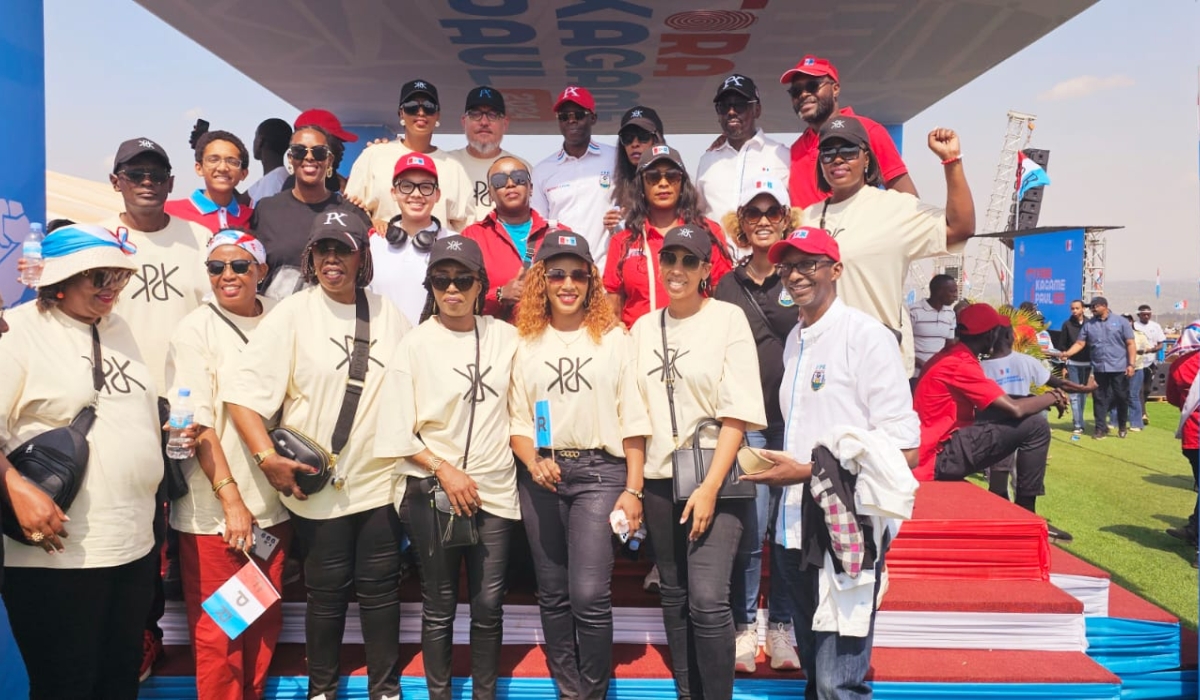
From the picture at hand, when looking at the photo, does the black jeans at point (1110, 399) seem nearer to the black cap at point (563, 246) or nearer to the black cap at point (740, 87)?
the black cap at point (740, 87)

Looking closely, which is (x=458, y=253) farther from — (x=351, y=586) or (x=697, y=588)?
(x=697, y=588)

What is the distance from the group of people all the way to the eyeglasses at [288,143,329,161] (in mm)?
514

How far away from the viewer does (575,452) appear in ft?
10.5

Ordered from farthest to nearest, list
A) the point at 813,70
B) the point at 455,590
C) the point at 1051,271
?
the point at 1051,271
the point at 813,70
the point at 455,590

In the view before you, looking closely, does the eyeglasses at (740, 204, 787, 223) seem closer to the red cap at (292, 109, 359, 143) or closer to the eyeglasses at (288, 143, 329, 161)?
the eyeglasses at (288, 143, 329, 161)

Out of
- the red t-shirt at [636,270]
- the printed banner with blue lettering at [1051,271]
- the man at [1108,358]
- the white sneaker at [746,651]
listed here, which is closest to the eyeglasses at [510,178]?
the red t-shirt at [636,270]

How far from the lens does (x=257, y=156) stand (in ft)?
18.9

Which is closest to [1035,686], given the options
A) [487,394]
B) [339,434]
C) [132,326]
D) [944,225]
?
[944,225]

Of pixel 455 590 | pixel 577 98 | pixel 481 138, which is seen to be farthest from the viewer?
pixel 481 138

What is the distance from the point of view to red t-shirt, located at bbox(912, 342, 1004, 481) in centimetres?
555

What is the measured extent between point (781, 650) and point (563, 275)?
2.30 metres

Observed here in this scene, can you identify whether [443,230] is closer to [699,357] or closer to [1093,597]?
[699,357]

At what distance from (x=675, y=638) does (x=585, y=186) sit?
291 centimetres

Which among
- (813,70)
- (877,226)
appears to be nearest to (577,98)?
(813,70)
